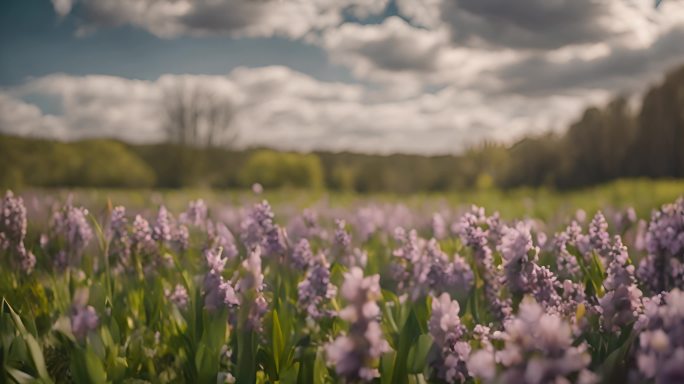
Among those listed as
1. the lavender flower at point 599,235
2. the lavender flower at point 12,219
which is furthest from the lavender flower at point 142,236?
the lavender flower at point 599,235

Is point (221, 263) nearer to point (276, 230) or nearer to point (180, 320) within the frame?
point (180, 320)

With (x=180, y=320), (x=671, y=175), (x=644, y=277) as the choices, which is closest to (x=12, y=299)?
(x=180, y=320)

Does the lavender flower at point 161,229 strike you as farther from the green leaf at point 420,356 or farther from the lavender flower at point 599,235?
the lavender flower at point 599,235

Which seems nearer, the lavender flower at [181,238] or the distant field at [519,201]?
the lavender flower at [181,238]

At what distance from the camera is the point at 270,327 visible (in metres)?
2.07

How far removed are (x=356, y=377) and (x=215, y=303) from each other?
939 mm

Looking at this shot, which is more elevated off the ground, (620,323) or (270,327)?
(620,323)

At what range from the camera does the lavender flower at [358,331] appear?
1.17 meters

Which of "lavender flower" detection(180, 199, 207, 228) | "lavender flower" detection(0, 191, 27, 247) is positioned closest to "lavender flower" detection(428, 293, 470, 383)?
"lavender flower" detection(180, 199, 207, 228)

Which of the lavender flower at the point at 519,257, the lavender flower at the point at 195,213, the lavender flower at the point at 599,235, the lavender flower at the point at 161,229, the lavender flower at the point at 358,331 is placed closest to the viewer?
the lavender flower at the point at 358,331

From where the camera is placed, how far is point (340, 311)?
1.41 m

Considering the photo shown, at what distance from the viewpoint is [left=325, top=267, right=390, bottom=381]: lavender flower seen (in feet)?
3.85

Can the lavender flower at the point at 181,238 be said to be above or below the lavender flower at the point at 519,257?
below

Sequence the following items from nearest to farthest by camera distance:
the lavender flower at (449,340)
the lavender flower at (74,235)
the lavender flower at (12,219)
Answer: the lavender flower at (449,340) < the lavender flower at (12,219) < the lavender flower at (74,235)
